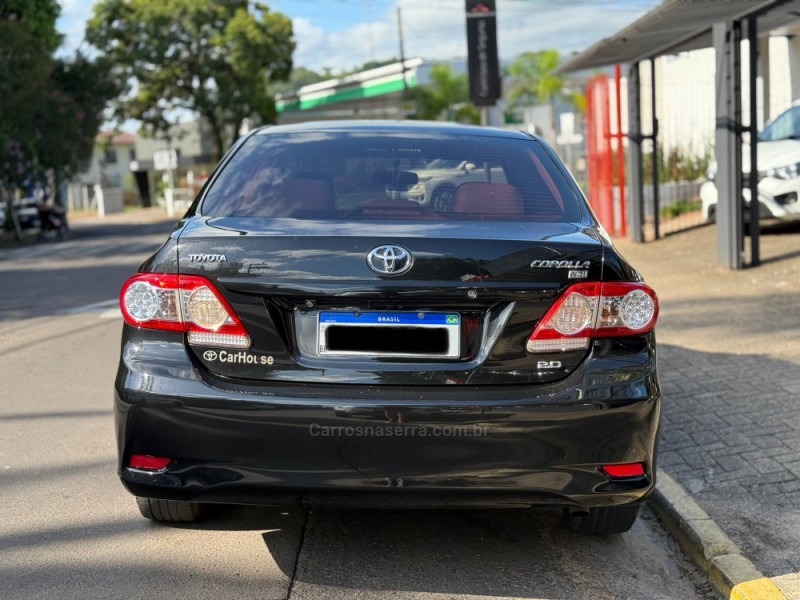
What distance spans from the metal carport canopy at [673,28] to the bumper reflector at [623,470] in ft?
22.9

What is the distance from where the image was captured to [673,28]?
12.0m

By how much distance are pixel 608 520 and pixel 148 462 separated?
1838mm

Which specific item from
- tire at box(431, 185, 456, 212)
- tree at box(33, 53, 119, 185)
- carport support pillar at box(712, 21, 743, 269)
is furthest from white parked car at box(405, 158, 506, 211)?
tree at box(33, 53, 119, 185)

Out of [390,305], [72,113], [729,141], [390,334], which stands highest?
[72,113]

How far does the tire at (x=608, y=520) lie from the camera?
4109 millimetres

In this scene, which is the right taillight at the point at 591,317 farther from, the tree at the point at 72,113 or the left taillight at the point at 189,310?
the tree at the point at 72,113

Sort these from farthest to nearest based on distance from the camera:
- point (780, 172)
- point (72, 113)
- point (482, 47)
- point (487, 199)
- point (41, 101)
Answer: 1. point (72, 113)
2. point (41, 101)
3. point (482, 47)
4. point (780, 172)
5. point (487, 199)

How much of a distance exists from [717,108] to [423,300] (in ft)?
30.8

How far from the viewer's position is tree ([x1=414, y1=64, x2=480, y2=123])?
60.5 meters

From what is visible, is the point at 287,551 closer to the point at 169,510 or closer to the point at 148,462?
the point at 169,510

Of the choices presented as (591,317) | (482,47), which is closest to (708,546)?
(591,317)

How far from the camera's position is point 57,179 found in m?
32.2

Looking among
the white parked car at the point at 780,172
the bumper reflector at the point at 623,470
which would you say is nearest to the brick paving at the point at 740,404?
the bumper reflector at the point at 623,470

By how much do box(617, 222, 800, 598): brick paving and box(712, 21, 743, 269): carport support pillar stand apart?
0.55 metres
